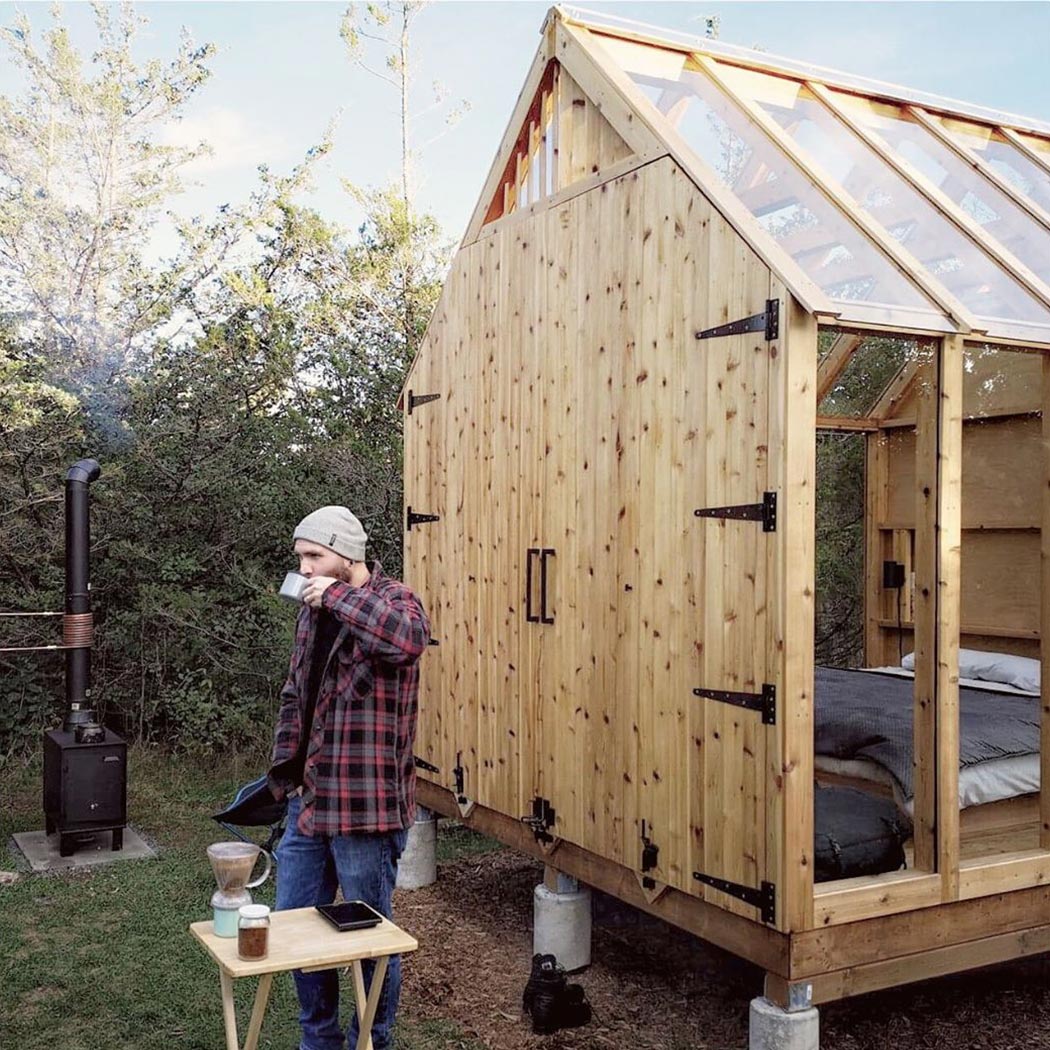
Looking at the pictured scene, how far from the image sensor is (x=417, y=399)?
6656mm

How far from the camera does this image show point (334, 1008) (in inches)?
147

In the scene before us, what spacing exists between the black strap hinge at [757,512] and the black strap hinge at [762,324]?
53 cm

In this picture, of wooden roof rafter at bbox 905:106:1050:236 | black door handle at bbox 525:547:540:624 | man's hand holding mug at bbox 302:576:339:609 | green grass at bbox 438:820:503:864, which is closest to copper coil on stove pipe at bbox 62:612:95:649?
green grass at bbox 438:820:503:864

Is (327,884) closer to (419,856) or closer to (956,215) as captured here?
(419,856)

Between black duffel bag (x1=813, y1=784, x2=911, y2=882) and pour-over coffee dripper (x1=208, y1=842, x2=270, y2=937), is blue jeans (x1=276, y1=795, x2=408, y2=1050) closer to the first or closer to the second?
pour-over coffee dripper (x1=208, y1=842, x2=270, y2=937)

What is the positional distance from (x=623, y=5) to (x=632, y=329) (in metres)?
11.5

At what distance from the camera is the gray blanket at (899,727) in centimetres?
503

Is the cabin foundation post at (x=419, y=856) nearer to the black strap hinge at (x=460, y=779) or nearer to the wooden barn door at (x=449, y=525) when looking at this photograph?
the wooden barn door at (x=449, y=525)

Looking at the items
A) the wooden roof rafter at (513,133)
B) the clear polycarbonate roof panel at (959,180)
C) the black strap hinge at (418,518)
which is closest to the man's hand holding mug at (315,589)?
the black strap hinge at (418,518)

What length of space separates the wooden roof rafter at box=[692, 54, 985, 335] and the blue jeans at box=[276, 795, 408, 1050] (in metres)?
2.57

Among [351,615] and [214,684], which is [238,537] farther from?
[351,615]

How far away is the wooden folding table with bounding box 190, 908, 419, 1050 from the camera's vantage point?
9.58 ft

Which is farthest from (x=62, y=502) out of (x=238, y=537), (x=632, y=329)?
(x=632, y=329)

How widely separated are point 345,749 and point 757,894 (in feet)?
4.79
